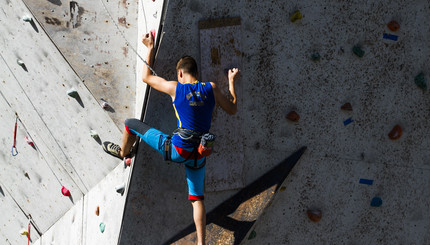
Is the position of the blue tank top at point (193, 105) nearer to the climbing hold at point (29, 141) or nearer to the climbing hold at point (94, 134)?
the climbing hold at point (94, 134)

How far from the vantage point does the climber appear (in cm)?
367

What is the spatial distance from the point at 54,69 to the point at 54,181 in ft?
3.31

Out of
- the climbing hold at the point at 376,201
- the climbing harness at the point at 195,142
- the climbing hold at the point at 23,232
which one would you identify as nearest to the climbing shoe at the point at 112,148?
the climbing harness at the point at 195,142

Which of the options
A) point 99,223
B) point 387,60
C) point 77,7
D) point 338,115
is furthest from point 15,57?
point 387,60

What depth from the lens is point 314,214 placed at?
4387mm

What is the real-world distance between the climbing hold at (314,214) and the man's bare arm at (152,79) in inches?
56.3

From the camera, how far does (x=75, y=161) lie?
4816 mm

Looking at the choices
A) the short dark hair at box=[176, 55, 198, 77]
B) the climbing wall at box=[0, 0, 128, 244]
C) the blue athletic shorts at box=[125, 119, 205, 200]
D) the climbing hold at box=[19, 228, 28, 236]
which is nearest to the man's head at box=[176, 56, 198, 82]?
the short dark hair at box=[176, 55, 198, 77]

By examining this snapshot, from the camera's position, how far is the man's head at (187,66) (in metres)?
3.73

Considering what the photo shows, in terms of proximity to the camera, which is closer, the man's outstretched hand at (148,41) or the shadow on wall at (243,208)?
the man's outstretched hand at (148,41)

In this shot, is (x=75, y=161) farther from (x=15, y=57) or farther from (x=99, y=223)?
(x=15, y=57)

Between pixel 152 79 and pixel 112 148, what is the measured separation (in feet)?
2.43

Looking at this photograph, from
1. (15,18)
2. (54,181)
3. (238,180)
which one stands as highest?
(15,18)

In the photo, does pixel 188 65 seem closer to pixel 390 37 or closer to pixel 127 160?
pixel 127 160
